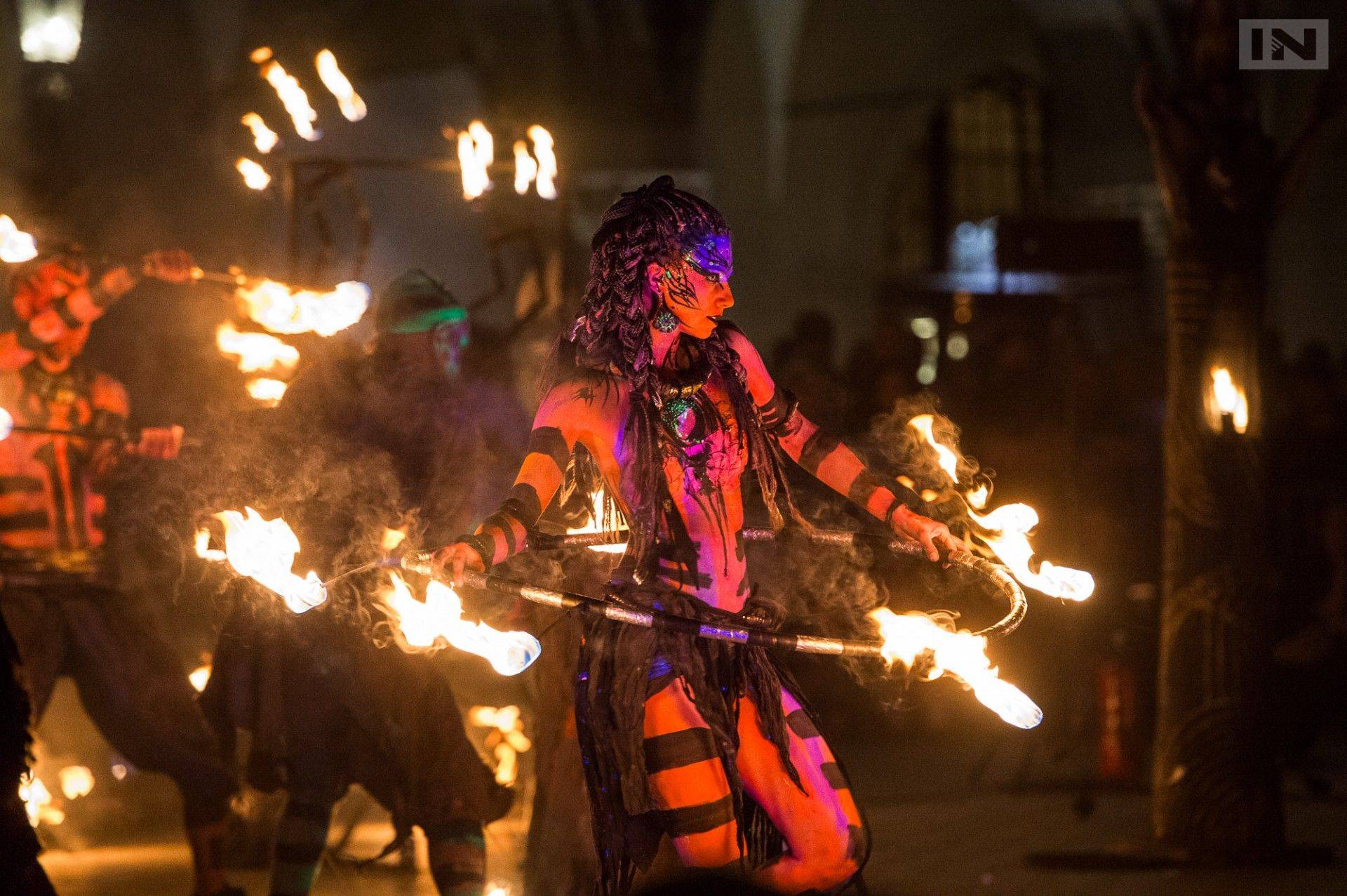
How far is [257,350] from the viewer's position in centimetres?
778

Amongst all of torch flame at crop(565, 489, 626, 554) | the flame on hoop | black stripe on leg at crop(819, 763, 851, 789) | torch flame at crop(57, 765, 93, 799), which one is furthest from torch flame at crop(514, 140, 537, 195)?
black stripe on leg at crop(819, 763, 851, 789)

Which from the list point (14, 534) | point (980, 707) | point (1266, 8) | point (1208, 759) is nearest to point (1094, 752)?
point (980, 707)

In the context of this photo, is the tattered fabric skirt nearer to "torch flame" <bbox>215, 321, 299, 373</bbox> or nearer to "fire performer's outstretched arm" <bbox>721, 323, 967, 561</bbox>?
"fire performer's outstretched arm" <bbox>721, 323, 967, 561</bbox>

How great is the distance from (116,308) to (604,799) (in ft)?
19.9

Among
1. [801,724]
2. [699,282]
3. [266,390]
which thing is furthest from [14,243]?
[801,724]

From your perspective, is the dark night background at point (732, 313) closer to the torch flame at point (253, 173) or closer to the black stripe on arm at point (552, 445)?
the torch flame at point (253, 173)

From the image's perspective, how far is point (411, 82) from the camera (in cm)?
1291

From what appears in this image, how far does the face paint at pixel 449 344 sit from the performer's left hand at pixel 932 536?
2052mm

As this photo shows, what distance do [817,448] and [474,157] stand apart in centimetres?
369

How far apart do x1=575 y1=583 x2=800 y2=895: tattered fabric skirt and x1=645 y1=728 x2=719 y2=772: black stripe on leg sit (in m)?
0.02

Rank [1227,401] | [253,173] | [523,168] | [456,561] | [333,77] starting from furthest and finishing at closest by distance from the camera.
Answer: [523,168] < [333,77] < [253,173] < [1227,401] < [456,561]

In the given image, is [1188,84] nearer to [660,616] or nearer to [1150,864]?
[1150,864]

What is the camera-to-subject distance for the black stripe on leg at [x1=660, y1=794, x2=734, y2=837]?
14.1 ft

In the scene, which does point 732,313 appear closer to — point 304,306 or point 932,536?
point 304,306
